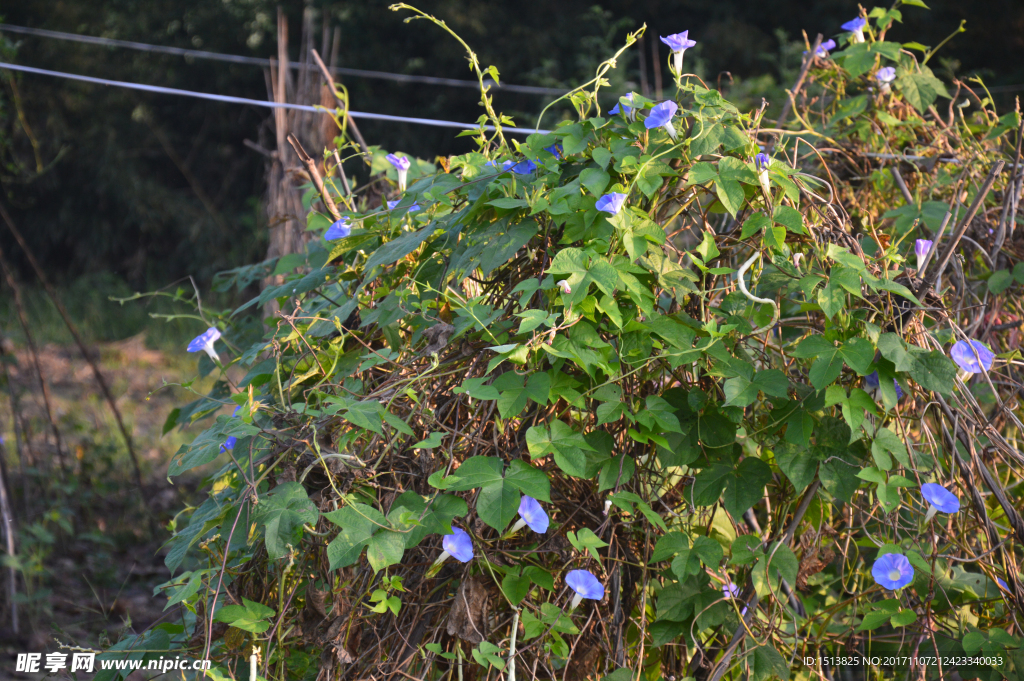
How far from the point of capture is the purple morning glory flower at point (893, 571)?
1067 millimetres

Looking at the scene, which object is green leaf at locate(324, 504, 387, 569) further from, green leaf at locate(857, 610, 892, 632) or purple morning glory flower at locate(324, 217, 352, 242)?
green leaf at locate(857, 610, 892, 632)

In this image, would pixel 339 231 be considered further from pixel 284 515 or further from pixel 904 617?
pixel 904 617

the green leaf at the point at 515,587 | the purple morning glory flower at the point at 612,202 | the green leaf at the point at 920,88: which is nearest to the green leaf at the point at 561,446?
the green leaf at the point at 515,587

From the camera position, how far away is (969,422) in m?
1.16

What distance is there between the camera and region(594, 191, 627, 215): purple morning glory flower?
98 cm

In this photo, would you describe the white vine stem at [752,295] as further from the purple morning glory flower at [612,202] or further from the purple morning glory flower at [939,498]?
the purple morning glory flower at [939,498]

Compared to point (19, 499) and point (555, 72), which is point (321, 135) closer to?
point (19, 499)

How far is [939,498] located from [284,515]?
3.00 ft

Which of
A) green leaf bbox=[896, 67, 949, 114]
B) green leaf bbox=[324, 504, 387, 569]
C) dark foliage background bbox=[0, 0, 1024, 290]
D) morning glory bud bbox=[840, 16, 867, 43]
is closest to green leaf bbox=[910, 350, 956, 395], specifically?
green leaf bbox=[324, 504, 387, 569]

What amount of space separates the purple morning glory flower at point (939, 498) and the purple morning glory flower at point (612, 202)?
1.98 feet

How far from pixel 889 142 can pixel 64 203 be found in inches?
328

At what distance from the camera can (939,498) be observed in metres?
1.06

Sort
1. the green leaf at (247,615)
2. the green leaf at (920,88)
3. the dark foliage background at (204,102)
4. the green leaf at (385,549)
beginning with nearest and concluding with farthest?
the green leaf at (385,549), the green leaf at (247,615), the green leaf at (920,88), the dark foliage background at (204,102)

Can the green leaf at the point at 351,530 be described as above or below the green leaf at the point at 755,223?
below
